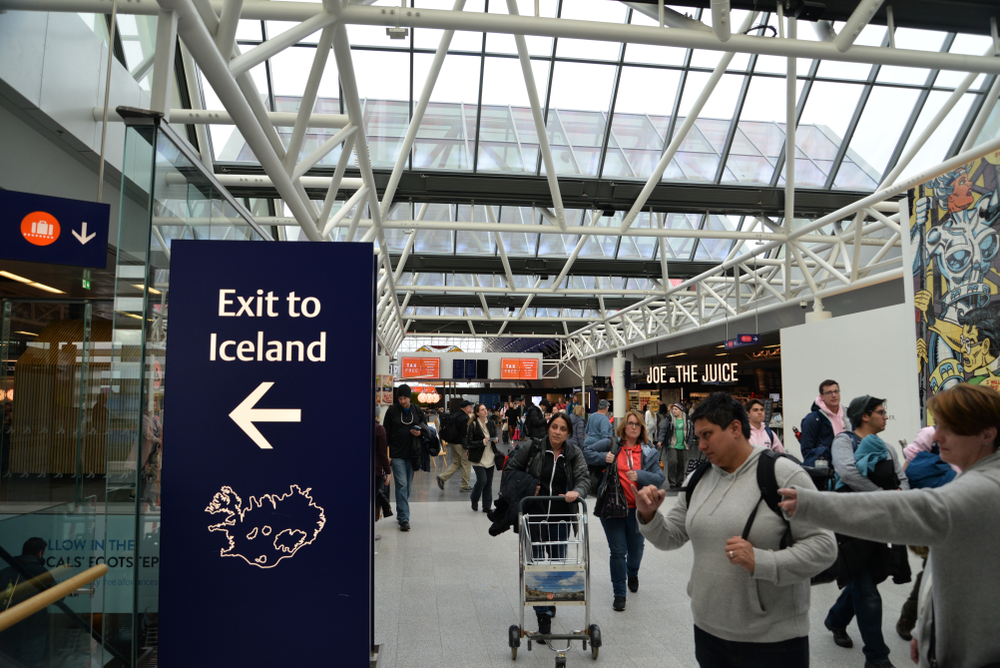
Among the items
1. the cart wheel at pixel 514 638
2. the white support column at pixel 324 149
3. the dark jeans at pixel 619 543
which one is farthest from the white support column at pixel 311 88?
the cart wheel at pixel 514 638

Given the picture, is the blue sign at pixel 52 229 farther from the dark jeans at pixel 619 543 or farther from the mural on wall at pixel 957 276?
the mural on wall at pixel 957 276

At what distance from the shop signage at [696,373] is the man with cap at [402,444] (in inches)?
772

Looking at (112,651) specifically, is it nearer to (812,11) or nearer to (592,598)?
(592,598)

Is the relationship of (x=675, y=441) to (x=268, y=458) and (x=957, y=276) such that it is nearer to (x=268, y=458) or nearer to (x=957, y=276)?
(x=957, y=276)

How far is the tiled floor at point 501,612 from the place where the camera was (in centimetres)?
516

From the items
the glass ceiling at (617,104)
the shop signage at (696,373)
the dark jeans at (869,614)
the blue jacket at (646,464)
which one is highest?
the glass ceiling at (617,104)

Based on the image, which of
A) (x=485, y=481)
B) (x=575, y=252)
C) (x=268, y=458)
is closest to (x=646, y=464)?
(x=268, y=458)

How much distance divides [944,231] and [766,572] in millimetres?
7686

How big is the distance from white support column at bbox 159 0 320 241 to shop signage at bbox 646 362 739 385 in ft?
74.5

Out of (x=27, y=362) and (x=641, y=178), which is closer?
(x=27, y=362)

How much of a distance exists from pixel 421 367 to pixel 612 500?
27.9 meters

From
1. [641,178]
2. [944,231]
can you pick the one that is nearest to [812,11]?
[944,231]

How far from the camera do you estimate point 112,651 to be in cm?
400

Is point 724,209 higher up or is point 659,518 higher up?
point 724,209
